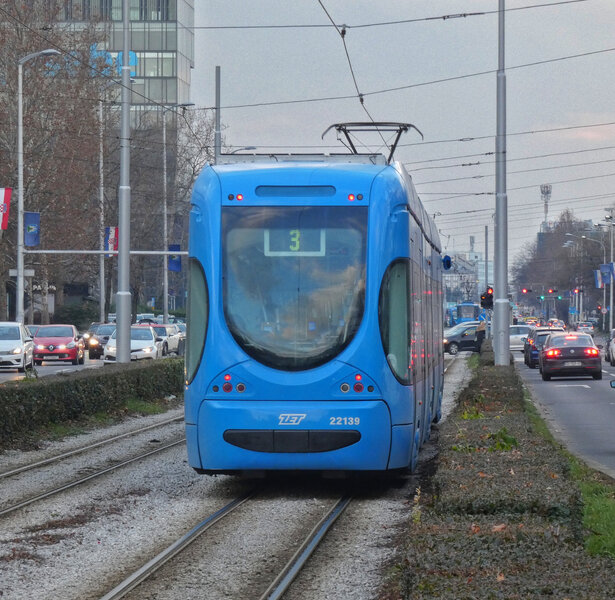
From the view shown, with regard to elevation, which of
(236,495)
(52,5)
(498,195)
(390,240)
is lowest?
(236,495)

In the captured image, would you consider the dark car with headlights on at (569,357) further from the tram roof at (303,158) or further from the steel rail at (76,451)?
the tram roof at (303,158)

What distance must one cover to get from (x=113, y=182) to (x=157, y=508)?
5717 cm

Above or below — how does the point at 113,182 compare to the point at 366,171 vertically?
above

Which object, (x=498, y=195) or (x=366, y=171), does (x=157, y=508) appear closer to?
(x=366, y=171)

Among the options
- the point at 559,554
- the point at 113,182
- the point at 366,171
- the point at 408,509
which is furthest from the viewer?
the point at 113,182

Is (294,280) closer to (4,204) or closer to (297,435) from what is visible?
(297,435)

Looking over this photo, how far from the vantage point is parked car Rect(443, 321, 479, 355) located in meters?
70.7

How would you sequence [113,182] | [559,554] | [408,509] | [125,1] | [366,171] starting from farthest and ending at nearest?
[113,182] → [125,1] → [366,171] → [408,509] → [559,554]

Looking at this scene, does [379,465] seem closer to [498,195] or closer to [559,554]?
[559,554]

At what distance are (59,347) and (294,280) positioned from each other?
38574 mm

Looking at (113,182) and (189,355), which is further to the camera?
(113,182)

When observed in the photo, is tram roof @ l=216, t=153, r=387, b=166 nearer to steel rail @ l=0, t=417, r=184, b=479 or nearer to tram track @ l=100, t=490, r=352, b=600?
tram track @ l=100, t=490, r=352, b=600

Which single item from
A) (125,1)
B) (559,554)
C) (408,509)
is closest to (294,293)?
(408,509)

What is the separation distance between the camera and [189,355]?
13102 mm
